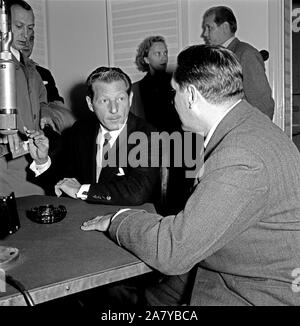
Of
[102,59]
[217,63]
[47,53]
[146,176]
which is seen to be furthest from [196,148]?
[47,53]

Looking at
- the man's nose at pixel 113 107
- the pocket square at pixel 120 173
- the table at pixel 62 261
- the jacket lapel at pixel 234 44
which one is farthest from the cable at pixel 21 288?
the jacket lapel at pixel 234 44

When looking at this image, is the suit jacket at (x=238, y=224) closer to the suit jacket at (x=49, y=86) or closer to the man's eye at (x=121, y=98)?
the man's eye at (x=121, y=98)

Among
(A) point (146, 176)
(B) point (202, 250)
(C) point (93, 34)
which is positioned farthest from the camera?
(C) point (93, 34)

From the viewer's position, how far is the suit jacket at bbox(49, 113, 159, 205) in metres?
1.88

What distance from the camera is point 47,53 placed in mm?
4598

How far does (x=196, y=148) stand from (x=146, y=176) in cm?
80

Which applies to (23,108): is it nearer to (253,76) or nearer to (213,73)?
(213,73)

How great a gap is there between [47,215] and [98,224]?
23 cm

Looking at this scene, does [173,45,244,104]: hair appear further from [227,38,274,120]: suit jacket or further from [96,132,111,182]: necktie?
[227,38,274,120]: suit jacket

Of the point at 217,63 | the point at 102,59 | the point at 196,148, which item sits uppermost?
the point at 102,59

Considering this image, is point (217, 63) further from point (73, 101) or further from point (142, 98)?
point (73, 101)

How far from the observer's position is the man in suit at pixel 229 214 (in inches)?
45.2

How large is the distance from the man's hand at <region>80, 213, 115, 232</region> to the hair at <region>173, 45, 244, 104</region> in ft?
1.52

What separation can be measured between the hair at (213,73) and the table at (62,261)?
1.67 ft
